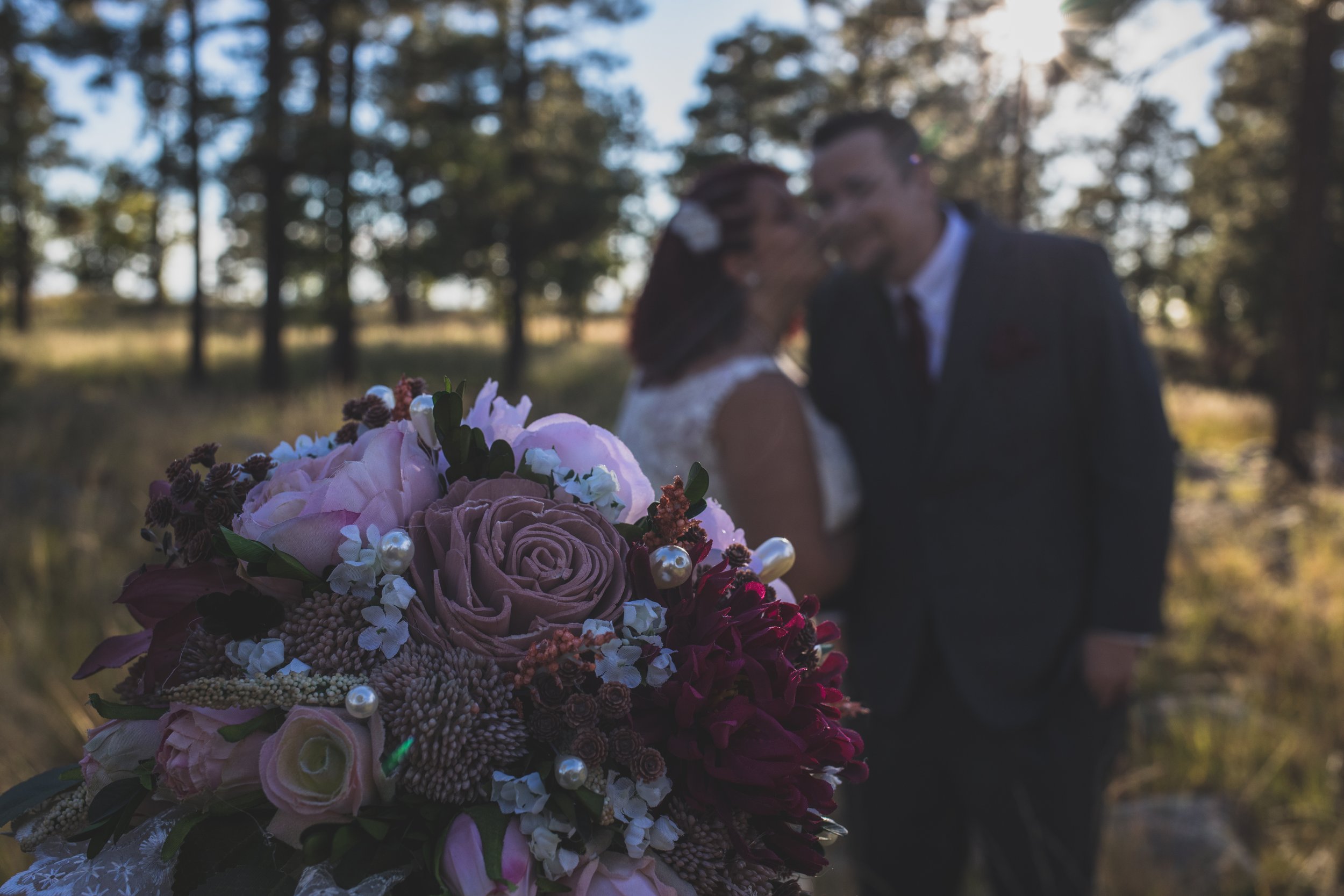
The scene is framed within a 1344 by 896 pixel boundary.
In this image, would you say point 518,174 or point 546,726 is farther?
point 518,174

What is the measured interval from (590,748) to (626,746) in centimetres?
4

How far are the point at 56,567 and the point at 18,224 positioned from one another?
29039 mm

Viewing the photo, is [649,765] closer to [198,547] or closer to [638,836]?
[638,836]

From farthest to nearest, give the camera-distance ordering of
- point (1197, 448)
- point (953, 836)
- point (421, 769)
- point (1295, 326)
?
1. point (1197, 448)
2. point (1295, 326)
3. point (953, 836)
4. point (421, 769)

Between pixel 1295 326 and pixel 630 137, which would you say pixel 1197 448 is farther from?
pixel 630 137

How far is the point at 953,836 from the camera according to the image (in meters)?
3.49

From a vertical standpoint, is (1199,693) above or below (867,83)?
below

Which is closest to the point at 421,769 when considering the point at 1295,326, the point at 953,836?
the point at 953,836

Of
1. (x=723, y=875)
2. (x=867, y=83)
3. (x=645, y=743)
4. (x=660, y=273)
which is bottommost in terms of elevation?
(x=723, y=875)

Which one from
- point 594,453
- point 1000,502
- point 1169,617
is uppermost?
point 594,453

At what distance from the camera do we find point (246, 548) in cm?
94

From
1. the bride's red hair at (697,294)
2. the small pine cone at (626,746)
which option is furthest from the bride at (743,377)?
the small pine cone at (626,746)

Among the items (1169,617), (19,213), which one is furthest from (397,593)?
(19,213)

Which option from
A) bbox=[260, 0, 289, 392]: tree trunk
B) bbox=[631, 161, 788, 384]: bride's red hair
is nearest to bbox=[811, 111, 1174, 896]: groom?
bbox=[631, 161, 788, 384]: bride's red hair
